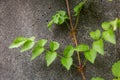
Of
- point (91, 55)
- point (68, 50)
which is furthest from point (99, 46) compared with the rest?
point (68, 50)

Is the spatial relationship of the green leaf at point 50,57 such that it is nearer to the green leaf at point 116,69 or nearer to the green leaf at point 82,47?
the green leaf at point 82,47

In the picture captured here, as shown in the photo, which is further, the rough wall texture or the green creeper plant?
the rough wall texture

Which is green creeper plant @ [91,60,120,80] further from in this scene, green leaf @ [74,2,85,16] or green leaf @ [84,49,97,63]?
green leaf @ [74,2,85,16]

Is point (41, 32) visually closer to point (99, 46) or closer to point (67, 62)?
point (67, 62)

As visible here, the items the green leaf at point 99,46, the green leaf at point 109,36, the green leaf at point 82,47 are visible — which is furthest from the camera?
the green leaf at point 82,47

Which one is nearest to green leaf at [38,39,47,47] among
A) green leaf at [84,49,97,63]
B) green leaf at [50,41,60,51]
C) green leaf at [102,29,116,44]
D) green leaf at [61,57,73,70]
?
green leaf at [50,41,60,51]

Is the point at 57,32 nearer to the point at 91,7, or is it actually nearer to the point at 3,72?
the point at 91,7

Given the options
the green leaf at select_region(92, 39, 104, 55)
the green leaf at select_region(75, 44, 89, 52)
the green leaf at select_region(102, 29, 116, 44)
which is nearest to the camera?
the green leaf at select_region(102, 29, 116, 44)

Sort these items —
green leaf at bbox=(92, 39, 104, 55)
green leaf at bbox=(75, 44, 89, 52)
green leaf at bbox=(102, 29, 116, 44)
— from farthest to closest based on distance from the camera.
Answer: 1. green leaf at bbox=(75, 44, 89, 52)
2. green leaf at bbox=(92, 39, 104, 55)
3. green leaf at bbox=(102, 29, 116, 44)

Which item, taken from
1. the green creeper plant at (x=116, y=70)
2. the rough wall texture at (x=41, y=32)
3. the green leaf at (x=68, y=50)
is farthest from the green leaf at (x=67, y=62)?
the green creeper plant at (x=116, y=70)

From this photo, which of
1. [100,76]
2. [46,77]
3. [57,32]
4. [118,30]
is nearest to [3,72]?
[46,77]
